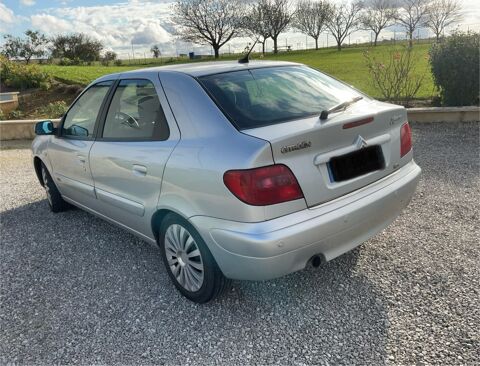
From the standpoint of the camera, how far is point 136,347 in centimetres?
253

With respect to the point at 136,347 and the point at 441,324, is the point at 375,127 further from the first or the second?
the point at 136,347

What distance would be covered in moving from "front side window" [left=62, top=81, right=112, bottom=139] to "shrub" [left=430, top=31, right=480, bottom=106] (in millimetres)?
6810

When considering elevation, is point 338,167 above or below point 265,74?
below

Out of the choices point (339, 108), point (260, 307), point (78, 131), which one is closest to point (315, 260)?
point (260, 307)

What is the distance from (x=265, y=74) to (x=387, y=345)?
6.81 ft

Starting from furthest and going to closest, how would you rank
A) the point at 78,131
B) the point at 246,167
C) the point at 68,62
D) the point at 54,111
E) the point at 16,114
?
the point at 68,62, the point at 16,114, the point at 54,111, the point at 78,131, the point at 246,167

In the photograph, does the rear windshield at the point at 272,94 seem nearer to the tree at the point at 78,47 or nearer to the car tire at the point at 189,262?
the car tire at the point at 189,262

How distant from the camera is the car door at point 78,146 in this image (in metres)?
3.77

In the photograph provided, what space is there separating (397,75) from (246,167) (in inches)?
306

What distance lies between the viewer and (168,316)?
111 inches

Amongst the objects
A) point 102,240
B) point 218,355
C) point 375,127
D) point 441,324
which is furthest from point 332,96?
point 102,240

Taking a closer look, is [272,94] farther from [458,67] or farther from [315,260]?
[458,67]

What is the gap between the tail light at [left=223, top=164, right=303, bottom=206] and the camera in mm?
2283

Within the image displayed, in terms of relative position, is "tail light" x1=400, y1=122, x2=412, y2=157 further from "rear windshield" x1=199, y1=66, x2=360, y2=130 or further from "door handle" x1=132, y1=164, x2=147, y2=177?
"door handle" x1=132, y1=164, x2=147, y2=177
